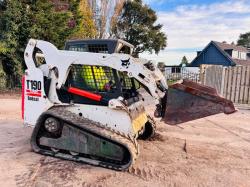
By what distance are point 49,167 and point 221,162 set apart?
2.79 m

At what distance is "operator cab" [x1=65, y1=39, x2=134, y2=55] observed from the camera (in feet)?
17.3

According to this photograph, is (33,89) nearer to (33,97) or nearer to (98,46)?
(33,97)

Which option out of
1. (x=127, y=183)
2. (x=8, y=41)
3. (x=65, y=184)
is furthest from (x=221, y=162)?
(x=8, y=41)

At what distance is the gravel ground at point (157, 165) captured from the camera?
4383 mm

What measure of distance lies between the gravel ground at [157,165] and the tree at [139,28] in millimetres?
23940

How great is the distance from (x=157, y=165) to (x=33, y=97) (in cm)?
239

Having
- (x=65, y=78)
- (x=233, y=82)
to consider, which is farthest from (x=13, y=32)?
(x=65, y=78)

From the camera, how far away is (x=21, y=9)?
14758 millimetres

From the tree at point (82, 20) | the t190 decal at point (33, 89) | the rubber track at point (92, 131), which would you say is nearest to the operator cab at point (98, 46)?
the t190 decal at point (33, 89)

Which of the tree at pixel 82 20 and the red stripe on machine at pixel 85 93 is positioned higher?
the tree at pixel 82 20

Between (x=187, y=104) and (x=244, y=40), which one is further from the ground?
(x=244, y=40)

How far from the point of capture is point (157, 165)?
501cm

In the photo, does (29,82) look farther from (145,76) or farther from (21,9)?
(21,9)

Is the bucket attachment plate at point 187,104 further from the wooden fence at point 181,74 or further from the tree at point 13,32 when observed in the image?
the wooden fence at point 181,74
